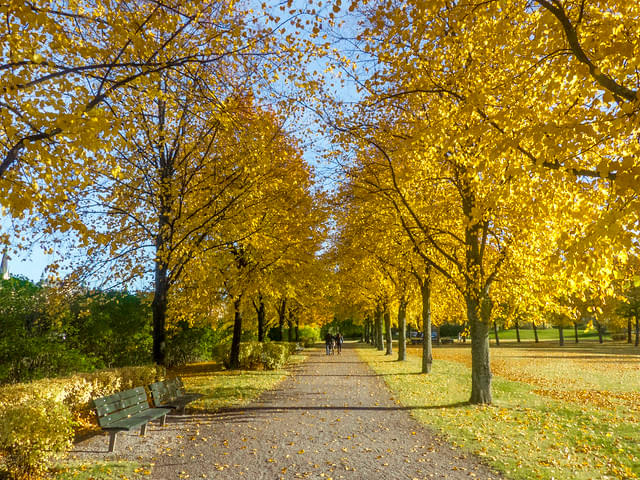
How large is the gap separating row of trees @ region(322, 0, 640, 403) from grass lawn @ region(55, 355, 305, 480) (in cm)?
582

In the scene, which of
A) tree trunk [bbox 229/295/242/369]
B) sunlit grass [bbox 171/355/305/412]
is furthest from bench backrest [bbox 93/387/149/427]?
tree trunk [bbox 229/295/242/369]

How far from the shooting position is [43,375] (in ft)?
40.5

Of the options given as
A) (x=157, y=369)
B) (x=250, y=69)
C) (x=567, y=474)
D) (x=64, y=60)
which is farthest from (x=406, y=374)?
(x=64, y=60)

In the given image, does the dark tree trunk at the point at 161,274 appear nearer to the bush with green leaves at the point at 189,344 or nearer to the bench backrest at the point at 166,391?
the bench backrest at the point at 166,391

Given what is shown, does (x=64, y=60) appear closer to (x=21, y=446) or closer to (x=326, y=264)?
(x=21, y=446)

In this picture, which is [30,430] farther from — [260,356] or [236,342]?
[260,356]

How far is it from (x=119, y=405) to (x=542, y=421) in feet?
27.4

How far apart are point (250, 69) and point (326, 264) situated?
15648 mm

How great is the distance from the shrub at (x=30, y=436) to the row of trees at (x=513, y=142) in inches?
243

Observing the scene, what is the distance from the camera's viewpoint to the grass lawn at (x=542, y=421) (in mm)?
6020

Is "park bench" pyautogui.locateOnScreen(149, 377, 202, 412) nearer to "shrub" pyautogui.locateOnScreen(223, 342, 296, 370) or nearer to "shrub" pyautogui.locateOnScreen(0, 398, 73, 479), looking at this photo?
"shrub" pyautogui.locateOnScreen(0, 398, 73, 479)

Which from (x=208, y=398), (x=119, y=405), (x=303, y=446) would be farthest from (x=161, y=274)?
(x=303, y=446)

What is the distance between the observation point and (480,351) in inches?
414

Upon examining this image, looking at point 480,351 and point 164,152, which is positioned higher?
point 164,152
